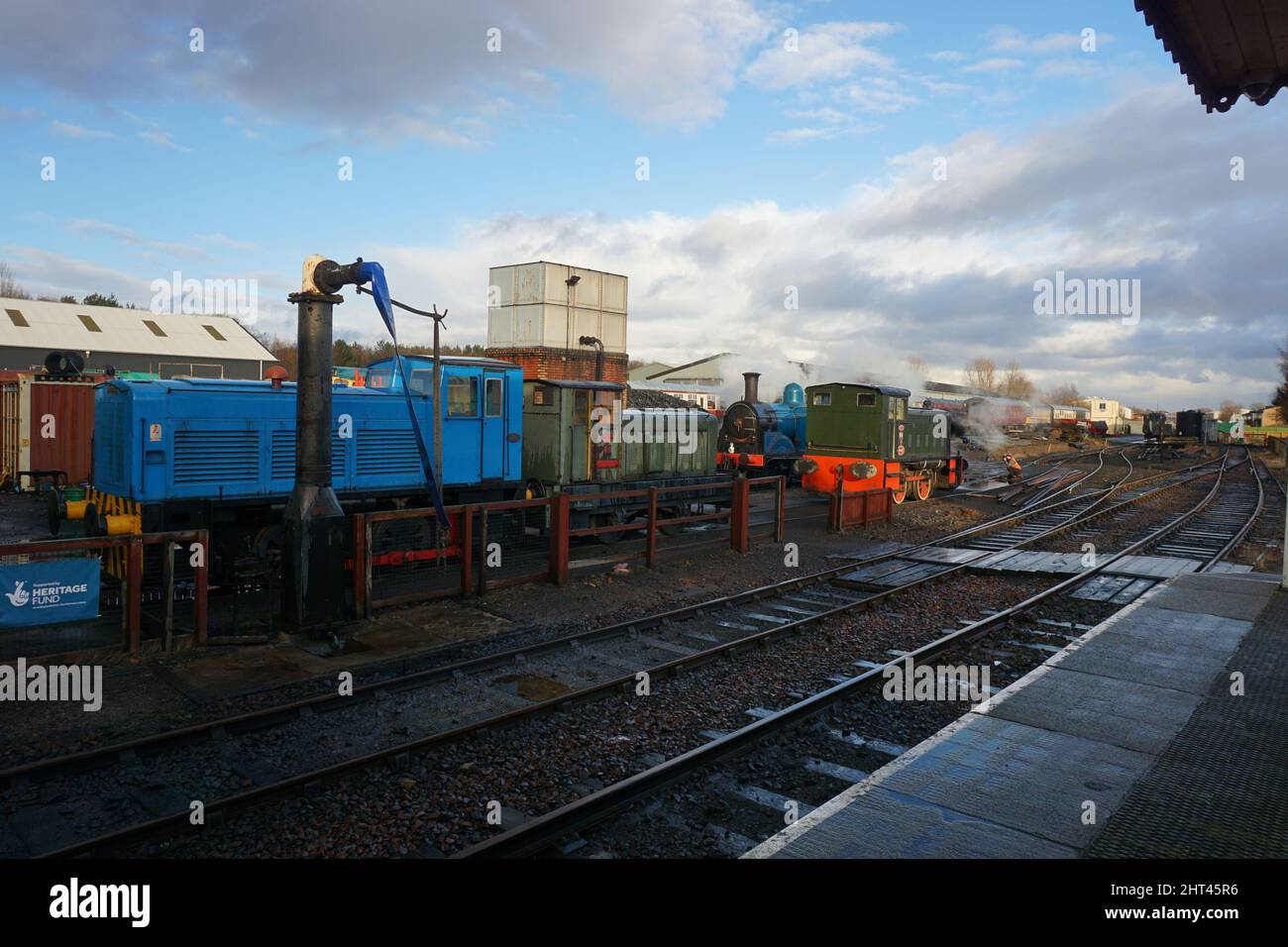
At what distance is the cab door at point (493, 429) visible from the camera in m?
13.7

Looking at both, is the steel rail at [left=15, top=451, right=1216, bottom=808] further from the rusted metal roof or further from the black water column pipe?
the rusted metal roof

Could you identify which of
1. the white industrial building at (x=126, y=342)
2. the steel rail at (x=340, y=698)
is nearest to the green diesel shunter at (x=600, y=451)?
the steel rail at (x=340, y=698)

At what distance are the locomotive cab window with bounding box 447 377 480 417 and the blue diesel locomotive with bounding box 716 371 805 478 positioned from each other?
1272 cm

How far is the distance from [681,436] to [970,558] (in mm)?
6585

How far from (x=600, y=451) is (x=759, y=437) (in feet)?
36.9

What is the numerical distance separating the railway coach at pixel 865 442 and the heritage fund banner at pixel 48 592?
16.9m

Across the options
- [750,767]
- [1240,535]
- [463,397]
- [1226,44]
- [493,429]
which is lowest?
[750,767]

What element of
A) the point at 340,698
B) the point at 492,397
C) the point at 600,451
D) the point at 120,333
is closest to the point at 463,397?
the point at 492,397

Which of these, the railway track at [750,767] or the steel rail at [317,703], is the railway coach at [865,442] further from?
the railway track at [750,767]

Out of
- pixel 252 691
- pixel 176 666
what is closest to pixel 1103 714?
pixel 252 691

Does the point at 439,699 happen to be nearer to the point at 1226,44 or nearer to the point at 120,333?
the point at 1226,44

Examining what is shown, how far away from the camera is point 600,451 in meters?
16.0
